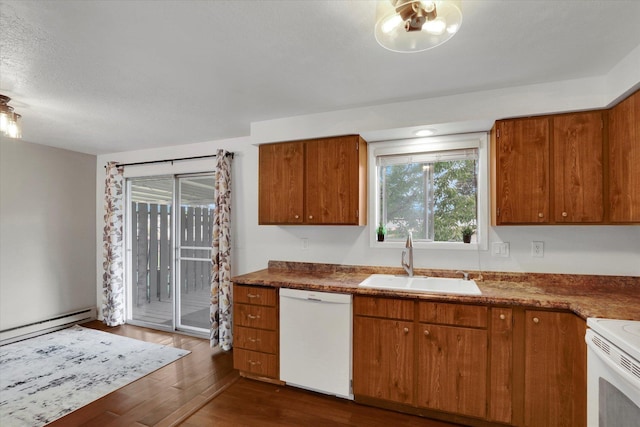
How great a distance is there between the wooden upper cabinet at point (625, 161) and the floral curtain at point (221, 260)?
3354 mm

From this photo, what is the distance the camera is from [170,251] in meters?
4.04

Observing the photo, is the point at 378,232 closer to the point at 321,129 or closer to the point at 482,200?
the point at 482,200

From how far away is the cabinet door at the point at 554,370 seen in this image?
177 cm

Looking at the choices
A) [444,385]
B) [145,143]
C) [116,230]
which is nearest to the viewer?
[444,385]

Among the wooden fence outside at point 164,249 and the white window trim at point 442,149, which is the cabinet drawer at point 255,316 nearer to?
the white window trim at point 442,149

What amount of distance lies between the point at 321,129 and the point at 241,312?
1.83 m

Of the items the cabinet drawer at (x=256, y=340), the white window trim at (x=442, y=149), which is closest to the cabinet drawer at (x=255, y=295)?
the cabinet drawer at (x=256, y=340)

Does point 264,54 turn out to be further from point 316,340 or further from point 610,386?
point 610,386

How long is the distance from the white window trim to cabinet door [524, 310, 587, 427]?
0.78m

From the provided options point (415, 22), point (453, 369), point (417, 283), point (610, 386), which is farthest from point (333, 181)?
point (610, 386)

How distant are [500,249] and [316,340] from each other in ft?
5.64

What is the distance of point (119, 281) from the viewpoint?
4.13 m

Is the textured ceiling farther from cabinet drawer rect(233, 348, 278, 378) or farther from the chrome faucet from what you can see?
cabinet drawer rect(233, 348, 278, 378)

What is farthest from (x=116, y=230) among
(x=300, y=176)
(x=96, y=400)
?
(x=300, y=176)
